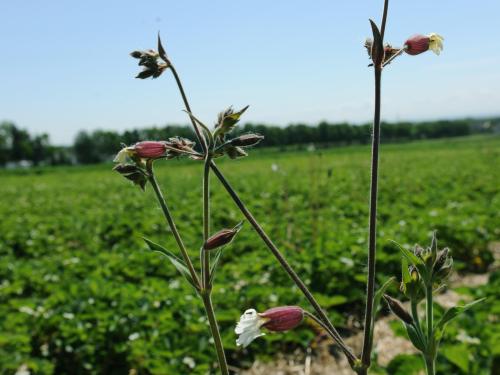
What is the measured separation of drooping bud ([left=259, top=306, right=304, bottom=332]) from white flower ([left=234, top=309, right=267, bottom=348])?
0.04ft

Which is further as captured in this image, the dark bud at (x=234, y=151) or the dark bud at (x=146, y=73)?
the dark bud at (x=146, y=73)

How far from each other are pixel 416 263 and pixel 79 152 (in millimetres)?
70225

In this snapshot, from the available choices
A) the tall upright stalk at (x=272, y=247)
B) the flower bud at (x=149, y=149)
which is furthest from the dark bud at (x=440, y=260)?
the flower bud at (x=149, y=149)

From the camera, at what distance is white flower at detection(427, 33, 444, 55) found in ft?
3.39

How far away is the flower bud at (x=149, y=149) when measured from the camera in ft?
3.59

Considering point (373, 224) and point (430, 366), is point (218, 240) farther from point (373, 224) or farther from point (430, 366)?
point (430, 366)

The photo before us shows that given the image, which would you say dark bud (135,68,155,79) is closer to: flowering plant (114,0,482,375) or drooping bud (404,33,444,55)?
flowering plant (114,0,482,375)

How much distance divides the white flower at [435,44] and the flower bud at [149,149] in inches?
24.9

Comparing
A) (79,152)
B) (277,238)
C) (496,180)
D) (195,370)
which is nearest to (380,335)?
(195,370)

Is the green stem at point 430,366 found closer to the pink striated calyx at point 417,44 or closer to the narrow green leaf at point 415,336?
the narrow green leaf at point 415,336

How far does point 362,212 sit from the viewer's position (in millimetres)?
11680

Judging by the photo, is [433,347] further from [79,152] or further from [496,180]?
[79,152]

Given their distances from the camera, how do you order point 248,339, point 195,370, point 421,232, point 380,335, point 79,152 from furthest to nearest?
point 79,152
point 421,232
point 380,335
point 195,370
point 248,339

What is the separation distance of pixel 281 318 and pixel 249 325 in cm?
9
